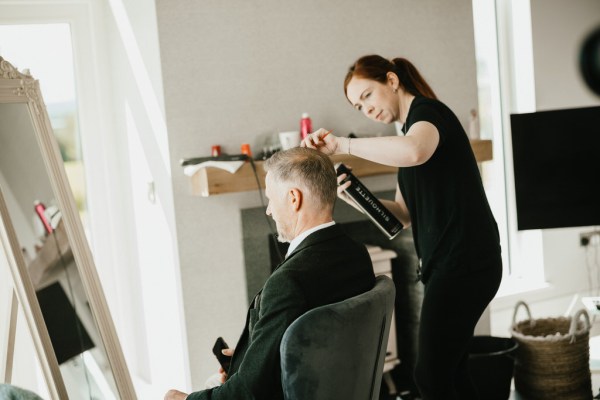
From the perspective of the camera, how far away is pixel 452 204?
2.08m

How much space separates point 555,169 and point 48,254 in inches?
86.2

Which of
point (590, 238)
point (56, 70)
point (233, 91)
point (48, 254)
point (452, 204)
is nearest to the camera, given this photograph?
point (48, 254)

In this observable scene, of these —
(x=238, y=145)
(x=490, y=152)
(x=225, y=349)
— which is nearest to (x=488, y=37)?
(x=490, y=152)

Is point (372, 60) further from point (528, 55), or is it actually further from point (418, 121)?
point (528, 55)

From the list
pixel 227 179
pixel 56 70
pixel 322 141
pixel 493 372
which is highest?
pixel 56 70

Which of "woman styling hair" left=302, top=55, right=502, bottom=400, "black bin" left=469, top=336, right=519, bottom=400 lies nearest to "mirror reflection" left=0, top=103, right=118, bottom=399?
"woman styling hair" left=302, top=55, right=502, bottom=400

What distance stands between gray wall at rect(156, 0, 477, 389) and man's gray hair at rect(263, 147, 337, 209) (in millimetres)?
1153

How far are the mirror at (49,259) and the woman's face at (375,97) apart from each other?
0.96 m

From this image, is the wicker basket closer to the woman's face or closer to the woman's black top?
the woman's black top

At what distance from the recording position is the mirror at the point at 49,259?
182cm

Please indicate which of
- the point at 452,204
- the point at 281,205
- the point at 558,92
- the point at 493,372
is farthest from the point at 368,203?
the point at 558,92

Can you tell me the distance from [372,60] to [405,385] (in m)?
1.76

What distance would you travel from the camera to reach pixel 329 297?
1.57 m

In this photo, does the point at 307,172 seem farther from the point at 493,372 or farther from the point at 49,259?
the point at 493,372
